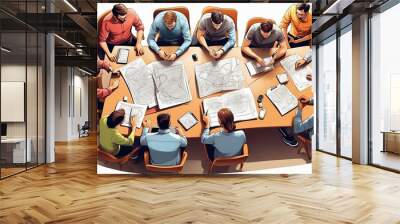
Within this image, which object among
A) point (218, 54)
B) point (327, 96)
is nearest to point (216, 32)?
point (218, 54)

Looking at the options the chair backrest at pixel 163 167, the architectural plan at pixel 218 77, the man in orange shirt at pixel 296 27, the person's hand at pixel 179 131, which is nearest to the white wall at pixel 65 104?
the chair backrest at pixel 163 167

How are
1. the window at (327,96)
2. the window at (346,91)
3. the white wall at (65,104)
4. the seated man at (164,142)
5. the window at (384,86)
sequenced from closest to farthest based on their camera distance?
the seated man at (164,142) < the window at (384,86) < the window at (346,91) < the window at (327,96) < the white wall at (65,104)

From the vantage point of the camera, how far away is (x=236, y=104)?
6.45m

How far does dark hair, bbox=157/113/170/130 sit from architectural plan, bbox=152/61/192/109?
0.15m

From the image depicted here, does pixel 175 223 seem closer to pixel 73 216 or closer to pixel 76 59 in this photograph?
pixel 73 216

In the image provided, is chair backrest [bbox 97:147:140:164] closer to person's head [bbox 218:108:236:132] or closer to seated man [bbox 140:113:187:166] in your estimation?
seated man [bbox 140:113:187:166]

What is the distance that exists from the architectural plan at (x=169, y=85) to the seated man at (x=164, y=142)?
0.88ft

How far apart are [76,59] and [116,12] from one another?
7.23 m

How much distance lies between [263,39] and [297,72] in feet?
2.63

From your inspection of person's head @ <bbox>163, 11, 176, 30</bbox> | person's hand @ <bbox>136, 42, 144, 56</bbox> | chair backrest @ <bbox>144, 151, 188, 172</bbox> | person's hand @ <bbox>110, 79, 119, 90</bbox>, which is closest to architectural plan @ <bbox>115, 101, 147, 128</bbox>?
person's hand @ <bbox>110, 79, 119, 90</bbox>

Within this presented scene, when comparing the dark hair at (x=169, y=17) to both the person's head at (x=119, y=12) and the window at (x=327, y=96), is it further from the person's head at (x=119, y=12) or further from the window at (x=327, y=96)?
the window at (x=327, y=96)

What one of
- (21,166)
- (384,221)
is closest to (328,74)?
(384,221)

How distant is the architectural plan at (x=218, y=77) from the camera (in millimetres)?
6438

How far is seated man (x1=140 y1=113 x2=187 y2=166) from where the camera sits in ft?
20.9
